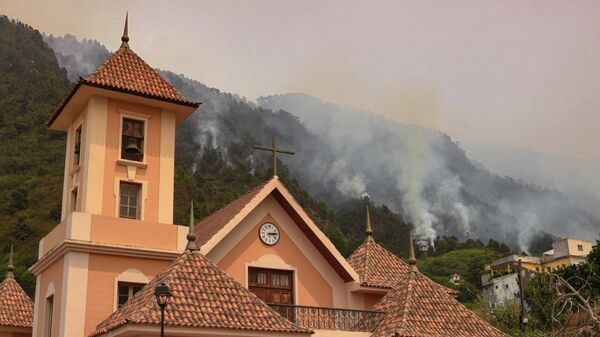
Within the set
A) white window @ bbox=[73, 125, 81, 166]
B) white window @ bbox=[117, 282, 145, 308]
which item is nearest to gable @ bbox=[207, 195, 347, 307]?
white window @ bbox=[117, 282, 145, 308]

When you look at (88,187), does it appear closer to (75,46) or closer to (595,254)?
(595,254)

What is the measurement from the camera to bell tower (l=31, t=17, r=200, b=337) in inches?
858

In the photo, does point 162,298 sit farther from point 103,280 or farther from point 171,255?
point 171,255

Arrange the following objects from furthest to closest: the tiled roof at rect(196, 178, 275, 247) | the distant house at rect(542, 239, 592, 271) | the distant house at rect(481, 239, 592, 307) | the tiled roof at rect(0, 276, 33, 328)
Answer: the distant house at rect(542, 239, 592, 271)
the distant house at rect(481, 239, 592, 307)
the tiled roof at rect(0, 276, 33, 328)
the tiled roof at rect(196, 178, 275, 247)

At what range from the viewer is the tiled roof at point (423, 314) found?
21.7 metres

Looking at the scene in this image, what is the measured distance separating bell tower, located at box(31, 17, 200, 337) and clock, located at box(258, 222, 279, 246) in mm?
2272

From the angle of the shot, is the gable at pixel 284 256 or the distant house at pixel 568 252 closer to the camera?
the gable at pixel 284 256

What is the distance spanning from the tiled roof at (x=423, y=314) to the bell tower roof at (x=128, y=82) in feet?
26.9

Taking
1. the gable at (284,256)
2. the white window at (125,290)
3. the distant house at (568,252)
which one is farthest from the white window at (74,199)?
the distant house at (568,252)

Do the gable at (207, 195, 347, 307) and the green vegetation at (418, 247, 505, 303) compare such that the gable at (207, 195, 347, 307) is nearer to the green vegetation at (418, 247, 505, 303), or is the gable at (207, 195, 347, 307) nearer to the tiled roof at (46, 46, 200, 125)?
the tiled roof at (46, 46, 200, 125)

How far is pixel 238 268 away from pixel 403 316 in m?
4.85

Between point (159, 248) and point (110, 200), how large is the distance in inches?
76.6

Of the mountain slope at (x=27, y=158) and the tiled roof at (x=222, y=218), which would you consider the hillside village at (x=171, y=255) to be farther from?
the mountain slope at (x=27, y=158)

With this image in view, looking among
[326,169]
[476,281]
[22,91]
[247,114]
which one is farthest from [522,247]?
[22,91]
